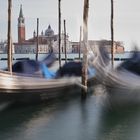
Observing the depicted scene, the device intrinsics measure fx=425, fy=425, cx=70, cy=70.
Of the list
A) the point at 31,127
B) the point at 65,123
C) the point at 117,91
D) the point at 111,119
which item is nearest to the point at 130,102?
the point at 117,91

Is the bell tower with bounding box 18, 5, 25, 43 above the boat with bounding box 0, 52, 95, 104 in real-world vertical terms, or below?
above

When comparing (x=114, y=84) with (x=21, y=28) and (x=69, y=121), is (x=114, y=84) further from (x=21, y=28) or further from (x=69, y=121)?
(x=21, y=28)

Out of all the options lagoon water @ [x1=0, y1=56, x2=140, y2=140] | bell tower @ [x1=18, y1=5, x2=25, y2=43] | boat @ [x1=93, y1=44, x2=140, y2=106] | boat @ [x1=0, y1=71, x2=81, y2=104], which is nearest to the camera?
lagoon water @ [x1=0, y1=56, x2=140, y2=140]

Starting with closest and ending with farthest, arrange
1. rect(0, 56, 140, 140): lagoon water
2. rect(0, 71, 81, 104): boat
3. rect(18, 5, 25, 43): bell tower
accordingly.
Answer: rect(0, 56, 140, 140): lagoon water < rect(0, 71, 81, 104): boat < rect(18, 5, 25, 43): bell tower

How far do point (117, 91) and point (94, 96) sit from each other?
282cm

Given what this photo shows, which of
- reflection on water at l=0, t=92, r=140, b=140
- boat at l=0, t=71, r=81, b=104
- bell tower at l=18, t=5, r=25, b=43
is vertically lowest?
reflection on water at l=0, t=92, r=140, b=140

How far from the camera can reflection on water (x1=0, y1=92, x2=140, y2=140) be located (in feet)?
28.8

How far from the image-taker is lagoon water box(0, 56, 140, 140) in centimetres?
878

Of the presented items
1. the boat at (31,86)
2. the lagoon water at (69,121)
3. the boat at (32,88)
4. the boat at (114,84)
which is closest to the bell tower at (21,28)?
the boat at (31,86)

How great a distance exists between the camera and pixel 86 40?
500 inches

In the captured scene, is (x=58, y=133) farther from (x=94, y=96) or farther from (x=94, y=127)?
(x=94, y=96)

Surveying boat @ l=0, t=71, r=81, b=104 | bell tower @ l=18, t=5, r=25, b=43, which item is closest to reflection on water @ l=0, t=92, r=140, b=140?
boat @ l=0, t=71, r=81, b=104

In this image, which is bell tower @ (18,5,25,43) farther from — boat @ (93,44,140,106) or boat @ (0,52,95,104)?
boat @ (93,44,140,106)

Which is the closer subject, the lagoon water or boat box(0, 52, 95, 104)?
the lagoon water
